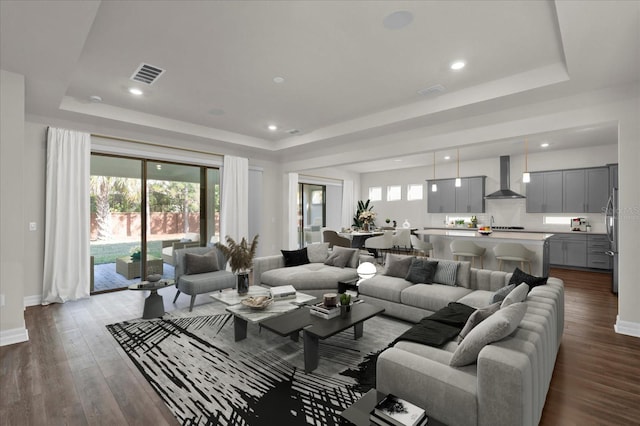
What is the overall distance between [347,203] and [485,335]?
9005 millimetres

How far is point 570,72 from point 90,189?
7.02 metres

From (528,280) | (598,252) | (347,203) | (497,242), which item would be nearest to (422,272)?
(528,280)

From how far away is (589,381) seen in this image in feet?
8.34

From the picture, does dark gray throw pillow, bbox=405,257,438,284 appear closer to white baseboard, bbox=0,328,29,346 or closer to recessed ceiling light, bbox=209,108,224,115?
recessed ceiling light, bbox=209,108,224,115

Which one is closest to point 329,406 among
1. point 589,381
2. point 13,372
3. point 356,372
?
point 356,372

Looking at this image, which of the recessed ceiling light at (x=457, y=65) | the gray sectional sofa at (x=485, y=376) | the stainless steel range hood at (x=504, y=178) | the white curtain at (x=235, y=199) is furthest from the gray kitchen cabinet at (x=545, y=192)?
the white curtain at (x=235, y=199)

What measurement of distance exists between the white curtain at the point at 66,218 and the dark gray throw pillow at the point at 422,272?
5.18 m

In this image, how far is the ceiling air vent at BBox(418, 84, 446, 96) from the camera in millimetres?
3912

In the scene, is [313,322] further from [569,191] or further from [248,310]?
[569,191]

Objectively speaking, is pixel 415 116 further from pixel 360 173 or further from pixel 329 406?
pixel 360 173

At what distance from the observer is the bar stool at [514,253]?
5016 millimetres

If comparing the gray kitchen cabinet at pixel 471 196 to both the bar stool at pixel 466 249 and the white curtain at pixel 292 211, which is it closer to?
the bar stool at pixel 466 249

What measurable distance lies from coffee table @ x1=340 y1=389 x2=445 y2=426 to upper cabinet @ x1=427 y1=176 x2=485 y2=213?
7.86 metres

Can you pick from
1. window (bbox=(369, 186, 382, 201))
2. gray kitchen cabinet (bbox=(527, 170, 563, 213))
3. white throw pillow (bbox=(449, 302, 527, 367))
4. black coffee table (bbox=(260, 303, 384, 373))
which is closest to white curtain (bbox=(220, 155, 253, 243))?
black coffee table (bbox=(260, 303, 384, 373))
